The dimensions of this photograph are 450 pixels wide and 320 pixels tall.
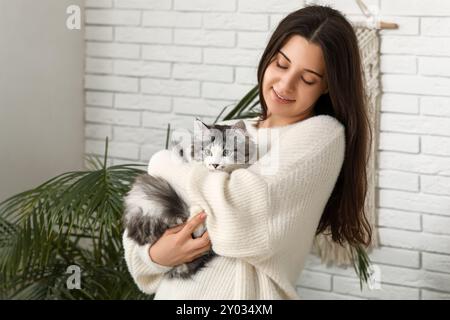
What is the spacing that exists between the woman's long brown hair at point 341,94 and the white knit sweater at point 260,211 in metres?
0.04

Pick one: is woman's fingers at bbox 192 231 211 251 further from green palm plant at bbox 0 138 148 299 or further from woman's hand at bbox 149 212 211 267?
green palm plant at bbox 0 138 148 299

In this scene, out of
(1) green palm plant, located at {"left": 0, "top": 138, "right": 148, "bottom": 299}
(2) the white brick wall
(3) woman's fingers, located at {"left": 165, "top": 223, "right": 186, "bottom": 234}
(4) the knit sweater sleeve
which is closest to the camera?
(4) the knit sweater sleeve

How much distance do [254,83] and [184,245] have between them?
4.28 ft

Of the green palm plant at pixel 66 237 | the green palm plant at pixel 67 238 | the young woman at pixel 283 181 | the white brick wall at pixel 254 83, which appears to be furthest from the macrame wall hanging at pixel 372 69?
the young woman at pixel 283 181

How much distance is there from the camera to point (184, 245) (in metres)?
1.26

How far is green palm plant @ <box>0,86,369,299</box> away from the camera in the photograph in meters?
1.91

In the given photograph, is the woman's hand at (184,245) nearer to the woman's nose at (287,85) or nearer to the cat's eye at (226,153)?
the cat's eye at (226,153)

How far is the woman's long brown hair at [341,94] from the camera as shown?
1.27 m

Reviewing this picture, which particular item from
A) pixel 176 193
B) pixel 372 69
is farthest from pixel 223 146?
pixel 372 69

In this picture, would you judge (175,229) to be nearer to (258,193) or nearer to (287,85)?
(258,193)

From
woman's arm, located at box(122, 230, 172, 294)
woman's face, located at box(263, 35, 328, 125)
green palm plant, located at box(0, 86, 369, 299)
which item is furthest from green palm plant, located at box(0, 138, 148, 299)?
woman's face, located at box(263, 35, 328, 125)

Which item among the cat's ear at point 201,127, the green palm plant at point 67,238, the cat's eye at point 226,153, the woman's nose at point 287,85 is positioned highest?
the woman's nose at point 287,85

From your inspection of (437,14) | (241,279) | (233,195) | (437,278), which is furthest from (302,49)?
(437,278)
